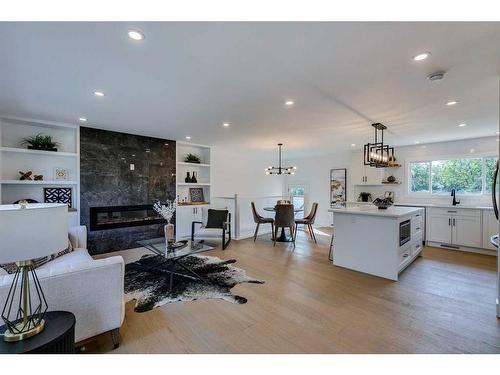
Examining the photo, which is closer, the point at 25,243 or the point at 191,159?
the point at 25,243

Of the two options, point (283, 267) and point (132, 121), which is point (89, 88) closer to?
point (132, 121)

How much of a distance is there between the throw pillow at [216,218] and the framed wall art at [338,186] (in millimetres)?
3728

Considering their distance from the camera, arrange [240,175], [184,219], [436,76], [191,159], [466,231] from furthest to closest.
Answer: [240,175] < [191,159] < [184,219] < [466,231] < [436,76]

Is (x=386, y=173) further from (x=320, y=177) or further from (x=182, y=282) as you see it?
(x=182, y=282)

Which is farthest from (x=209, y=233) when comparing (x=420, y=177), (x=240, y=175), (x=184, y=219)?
(x=420, y=177)

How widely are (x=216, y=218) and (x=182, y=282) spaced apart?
7.25 ft

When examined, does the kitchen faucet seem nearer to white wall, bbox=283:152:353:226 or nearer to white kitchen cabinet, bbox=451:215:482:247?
white kitchen cabinet, bbox=451:215:482:247

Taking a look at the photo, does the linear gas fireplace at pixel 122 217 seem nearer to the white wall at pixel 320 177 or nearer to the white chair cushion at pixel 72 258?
the white chair cushion at pixel 72 258

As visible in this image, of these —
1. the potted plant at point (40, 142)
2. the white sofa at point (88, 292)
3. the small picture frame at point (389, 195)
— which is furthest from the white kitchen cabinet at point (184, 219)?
the small picture frame at point (389, 195)

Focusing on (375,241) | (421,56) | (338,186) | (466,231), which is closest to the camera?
(421,56)

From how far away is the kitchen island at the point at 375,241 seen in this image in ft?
11.1

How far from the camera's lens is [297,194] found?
8.89 meters

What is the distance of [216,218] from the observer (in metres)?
5.36
